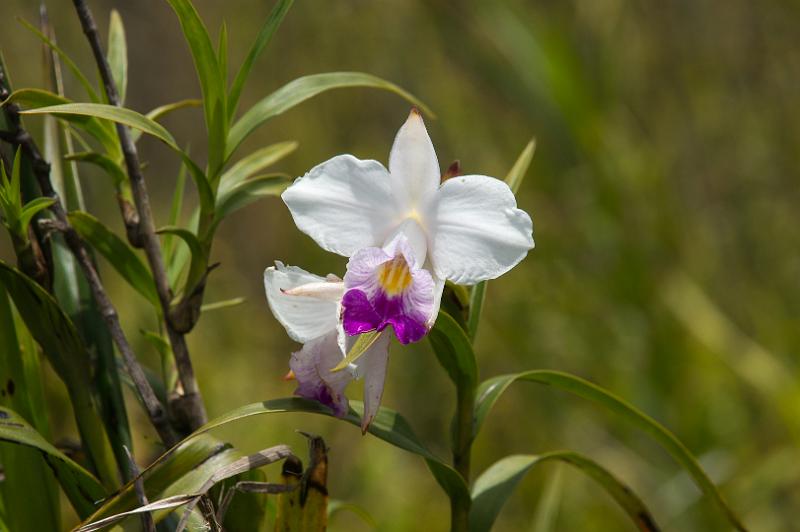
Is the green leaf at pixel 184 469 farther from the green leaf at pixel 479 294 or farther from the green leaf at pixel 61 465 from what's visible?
the green leaf at pixel 479 294

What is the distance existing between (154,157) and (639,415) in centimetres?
304

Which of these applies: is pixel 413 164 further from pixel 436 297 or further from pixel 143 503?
pixel 143 503

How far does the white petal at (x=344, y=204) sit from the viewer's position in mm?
434

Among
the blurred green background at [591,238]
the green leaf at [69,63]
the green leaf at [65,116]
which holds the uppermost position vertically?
the green leaf at [69,63]

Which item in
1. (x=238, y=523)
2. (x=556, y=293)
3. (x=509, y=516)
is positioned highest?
(x=238, y=523)

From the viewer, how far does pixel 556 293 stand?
76.2 inches

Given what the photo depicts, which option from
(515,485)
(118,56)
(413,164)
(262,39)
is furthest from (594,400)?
(118,56)

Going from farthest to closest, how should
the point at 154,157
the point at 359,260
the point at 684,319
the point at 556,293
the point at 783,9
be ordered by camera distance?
the point at 154,157
the point at 783,9
the point at 556,293
the point at 684,319
the point at 359,260

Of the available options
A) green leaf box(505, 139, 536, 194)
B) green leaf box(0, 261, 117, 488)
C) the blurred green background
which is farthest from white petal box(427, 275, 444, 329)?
the blurred green background

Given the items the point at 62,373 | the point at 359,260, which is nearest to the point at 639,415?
the point at 359,260

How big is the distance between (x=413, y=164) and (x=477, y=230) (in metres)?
0.05

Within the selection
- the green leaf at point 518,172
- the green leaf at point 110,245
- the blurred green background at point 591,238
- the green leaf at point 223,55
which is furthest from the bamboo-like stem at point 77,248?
the blurred green background at point 591,238

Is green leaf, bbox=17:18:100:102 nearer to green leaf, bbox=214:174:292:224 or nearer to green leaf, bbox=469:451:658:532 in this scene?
green leaf, bbox=214:174:292:224

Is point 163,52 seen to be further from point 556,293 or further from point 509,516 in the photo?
point 509,516
